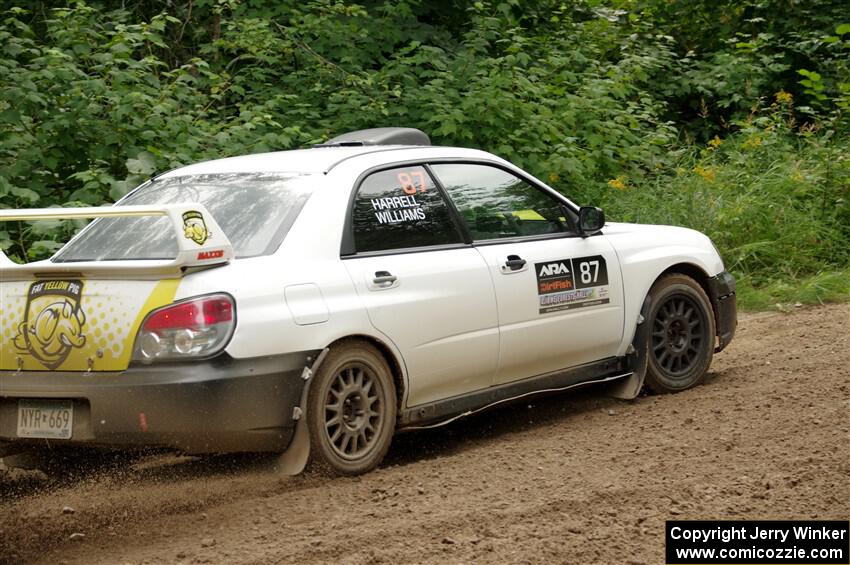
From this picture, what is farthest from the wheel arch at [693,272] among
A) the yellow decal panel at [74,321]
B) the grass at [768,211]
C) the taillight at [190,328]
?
the yellow decal panel at [74,321]

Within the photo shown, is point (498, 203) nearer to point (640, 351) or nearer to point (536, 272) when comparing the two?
point (536, 272)

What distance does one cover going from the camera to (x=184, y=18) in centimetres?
1393

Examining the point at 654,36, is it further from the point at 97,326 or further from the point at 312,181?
the point at 97,326

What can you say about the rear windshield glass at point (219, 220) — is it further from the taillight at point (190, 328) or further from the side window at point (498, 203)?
the side window at point (498, 203)

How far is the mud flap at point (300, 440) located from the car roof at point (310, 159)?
1.10 metres

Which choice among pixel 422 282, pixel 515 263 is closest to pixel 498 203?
pixel 515 263

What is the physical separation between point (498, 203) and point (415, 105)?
19.0ft

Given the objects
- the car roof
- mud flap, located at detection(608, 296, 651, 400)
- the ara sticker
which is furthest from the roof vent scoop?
mud flap, located at detection(608, 296, 651, 400)

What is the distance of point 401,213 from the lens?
20.6ft

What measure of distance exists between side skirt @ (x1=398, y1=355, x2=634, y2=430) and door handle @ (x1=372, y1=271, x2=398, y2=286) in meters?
0.64

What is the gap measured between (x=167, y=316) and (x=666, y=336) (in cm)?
348

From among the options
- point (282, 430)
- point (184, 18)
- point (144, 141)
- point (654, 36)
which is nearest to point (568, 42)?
point (654, 36)

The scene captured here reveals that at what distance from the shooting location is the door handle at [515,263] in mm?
6570

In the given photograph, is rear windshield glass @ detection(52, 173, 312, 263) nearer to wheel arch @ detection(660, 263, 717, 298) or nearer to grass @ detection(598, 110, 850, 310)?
wheel arch @ detection(660, 263, 717, 298)
